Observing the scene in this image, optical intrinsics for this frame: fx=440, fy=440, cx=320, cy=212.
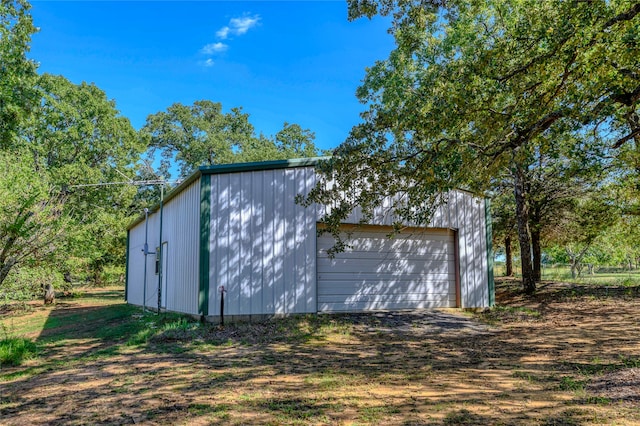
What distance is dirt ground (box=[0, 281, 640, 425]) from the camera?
4.06m

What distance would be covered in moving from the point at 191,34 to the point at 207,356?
15524 millimetres

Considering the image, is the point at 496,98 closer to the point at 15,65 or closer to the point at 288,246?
the point at 288,246

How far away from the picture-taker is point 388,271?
11078 millimetres

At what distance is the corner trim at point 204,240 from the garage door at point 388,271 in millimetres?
2594

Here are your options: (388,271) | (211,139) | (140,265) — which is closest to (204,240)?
(388,271)

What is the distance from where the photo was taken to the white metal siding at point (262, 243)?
9.48 m

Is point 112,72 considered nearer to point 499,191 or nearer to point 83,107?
point 83,107

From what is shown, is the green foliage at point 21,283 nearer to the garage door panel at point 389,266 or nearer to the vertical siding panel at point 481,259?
the garage door panel at point 389,266

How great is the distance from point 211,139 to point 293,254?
2588 cm

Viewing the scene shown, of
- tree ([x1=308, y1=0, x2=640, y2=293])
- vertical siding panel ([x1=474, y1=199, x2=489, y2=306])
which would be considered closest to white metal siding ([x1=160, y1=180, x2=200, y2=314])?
tree ([x1=308, y1=0, x2=640, y2=293])

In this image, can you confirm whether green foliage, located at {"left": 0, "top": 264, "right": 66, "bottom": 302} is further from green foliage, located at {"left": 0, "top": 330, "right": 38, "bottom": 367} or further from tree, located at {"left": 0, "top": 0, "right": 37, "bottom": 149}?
tree, located at {"left": 0, "top": 0, "right": 37, "bottom": 149}

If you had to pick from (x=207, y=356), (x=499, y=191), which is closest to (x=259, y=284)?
(x=207, y=356)

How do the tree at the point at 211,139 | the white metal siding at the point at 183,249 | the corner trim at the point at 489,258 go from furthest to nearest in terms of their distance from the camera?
the tree at the point at 211,139
the corner trim at the point at 489,258
the white metal siding at the point at 183,249

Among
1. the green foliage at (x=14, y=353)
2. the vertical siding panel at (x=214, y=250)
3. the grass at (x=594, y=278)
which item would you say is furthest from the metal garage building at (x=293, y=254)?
the grass at (x=594, y=278)
